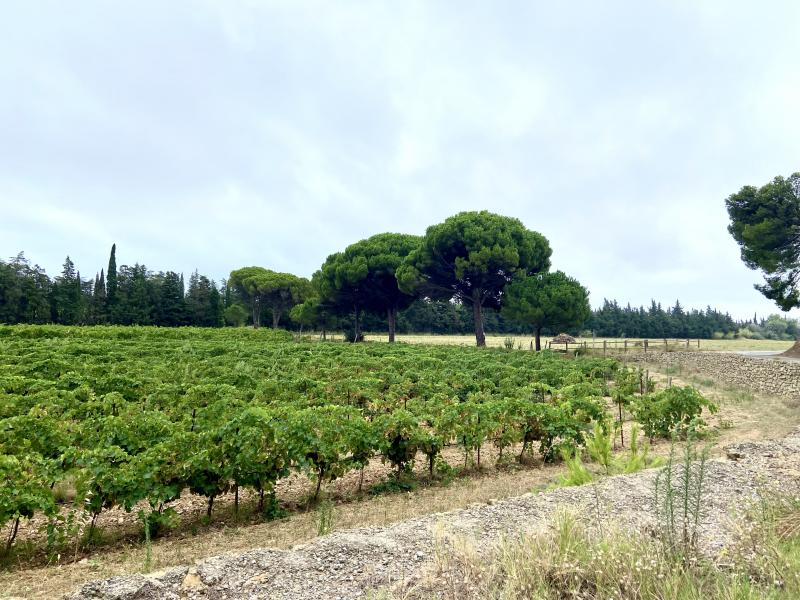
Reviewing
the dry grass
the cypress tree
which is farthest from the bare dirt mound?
the cypress tree

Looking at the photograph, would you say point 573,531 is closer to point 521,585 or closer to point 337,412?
point 521,585

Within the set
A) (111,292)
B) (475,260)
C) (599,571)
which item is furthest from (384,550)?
(111,292)

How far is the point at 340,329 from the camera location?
219 ft

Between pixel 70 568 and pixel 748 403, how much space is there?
17627 millimetres

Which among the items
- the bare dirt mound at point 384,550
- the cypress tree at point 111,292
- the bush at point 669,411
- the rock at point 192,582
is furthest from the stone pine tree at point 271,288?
the rock at point 192,582

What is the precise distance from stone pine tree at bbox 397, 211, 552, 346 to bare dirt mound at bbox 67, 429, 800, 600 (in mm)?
31896

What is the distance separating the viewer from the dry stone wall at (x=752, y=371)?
16250 mm

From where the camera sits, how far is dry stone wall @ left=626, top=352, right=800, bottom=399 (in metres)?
16.2

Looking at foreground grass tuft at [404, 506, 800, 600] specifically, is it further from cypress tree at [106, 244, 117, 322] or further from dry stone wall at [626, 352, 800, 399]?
cypress tree at [106, 244, 117, 322]

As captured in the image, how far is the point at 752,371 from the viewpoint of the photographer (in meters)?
18.6

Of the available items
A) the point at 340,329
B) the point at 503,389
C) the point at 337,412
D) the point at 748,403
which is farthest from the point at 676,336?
the point at 337,412

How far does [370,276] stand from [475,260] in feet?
44.6

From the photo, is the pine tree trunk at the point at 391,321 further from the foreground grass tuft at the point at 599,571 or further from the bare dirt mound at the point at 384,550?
the foreground grass tuft at the point at 599,571

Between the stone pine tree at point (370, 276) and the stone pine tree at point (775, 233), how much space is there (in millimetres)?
26650
